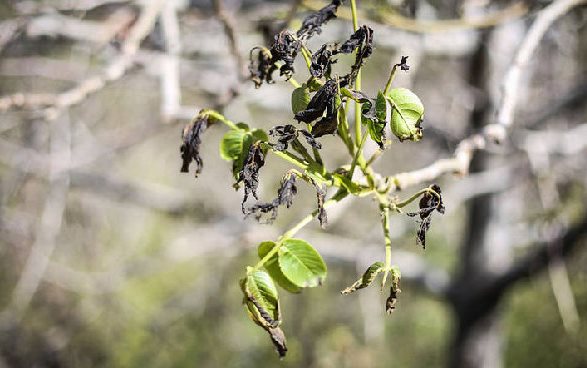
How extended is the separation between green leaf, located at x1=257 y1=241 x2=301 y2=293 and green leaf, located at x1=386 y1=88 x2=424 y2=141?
0.22 m

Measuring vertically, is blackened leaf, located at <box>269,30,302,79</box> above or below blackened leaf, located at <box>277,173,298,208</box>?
above

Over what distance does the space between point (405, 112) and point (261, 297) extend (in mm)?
286

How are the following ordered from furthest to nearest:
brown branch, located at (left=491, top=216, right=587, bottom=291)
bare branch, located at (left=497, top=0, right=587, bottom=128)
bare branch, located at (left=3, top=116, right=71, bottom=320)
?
bare branch, located at (left=3, top=116, right=71, bottom=320), brown branch, located at (left=491, top=216, right=587, bottom=291), bare branch, located at (left=497, top=0, right=587, bottom=128)

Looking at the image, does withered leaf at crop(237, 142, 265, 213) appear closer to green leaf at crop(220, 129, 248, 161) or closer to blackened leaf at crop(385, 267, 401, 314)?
green leaf at crop(220, 129, 248, 161)

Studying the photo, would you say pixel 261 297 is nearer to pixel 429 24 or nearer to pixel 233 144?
pixel 233 144

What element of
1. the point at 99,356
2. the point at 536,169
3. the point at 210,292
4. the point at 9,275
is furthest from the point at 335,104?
the point at 9,275

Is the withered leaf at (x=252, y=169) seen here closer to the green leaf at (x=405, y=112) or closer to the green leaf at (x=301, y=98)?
the green leaf at (x=301, y=98)

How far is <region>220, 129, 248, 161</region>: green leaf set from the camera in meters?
0.82

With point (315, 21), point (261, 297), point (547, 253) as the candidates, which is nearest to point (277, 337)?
point (261, 297)

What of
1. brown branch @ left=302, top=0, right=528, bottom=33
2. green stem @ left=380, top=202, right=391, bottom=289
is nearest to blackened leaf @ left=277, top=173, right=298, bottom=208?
green stem @ left=380, top=202, right=391, bottom=289

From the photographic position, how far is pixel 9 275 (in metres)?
5.25

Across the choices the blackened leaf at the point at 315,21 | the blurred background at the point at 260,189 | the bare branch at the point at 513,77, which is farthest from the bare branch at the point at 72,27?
the blackened leaf at the point at 315,21

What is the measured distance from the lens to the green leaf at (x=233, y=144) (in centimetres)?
82

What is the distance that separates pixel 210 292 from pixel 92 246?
0.96 m
